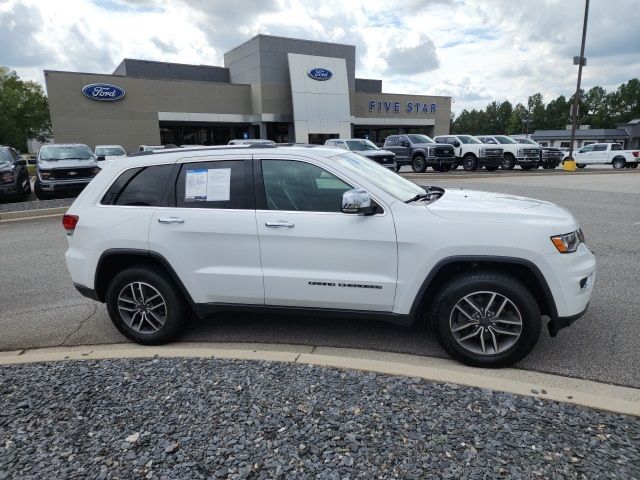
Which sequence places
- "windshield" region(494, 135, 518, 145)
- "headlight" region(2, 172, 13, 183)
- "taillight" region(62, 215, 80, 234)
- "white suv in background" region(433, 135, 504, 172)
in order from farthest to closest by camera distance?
1. "windshield" region(494, 135, 518, 145)
2. "white suv in background" region(433, 135, 504, 172)
3. "headlight" region(2, 172, 13, 183)
4. "taillight" region(62, 215, 80, 234)

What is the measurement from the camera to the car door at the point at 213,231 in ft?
12.5

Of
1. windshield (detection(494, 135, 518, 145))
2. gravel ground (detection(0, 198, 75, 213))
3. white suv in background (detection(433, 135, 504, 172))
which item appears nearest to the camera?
gravel ground (detection(0, 198, 75, 213))

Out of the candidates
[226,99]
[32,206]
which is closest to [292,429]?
[32,206]

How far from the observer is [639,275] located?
5617 millimetres

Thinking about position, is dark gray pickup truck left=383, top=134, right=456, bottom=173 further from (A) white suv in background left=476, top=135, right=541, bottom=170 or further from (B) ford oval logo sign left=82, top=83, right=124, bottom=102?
(B) ford oval logo sign left=82, top=83, right=124, bottom=102

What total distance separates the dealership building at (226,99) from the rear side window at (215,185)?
35254 mm

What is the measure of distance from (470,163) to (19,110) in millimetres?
67085

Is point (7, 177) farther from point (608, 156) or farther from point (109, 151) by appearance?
point (608, 156)

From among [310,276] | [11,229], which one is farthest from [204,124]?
[310,276]

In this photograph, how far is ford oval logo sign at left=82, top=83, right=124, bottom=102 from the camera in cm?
3403

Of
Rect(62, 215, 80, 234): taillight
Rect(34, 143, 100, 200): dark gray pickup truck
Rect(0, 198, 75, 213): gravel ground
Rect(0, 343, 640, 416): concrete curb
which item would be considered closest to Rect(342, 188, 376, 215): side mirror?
Rect(0, 343, 640, 416): concrete curb

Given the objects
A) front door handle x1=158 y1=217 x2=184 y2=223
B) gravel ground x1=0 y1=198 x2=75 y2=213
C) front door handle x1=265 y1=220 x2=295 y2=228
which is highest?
front door handle x1=158 y1=217 x2=184 y2=223

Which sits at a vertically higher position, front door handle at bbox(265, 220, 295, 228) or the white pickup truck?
front door handle at bbox(265, 220, 295, 228)

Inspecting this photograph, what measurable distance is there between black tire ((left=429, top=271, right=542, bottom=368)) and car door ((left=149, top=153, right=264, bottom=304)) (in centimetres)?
149
